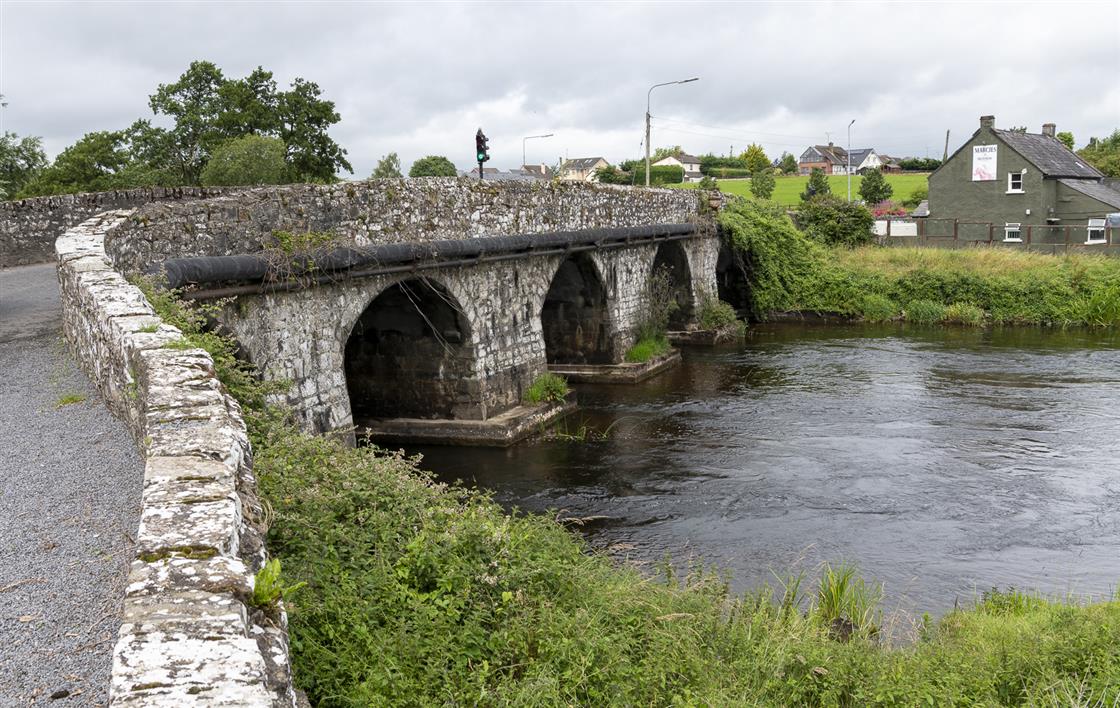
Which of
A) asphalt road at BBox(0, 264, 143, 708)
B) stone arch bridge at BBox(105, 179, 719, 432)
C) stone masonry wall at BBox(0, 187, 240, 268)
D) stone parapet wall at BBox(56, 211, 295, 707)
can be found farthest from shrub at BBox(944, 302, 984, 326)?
stone parapet wall at BBox(56, 211, 295, 707)

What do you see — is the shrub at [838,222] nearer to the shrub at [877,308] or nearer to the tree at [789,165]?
the shrub at [877,308]

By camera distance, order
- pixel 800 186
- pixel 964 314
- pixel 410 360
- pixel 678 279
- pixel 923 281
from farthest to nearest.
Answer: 1. pixel 800 186
2. pixel 923 281
3. pixel 964 314
4. pixel 678 279
5. pixel 410 360

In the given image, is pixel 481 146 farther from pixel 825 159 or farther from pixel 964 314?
pixel 825 159

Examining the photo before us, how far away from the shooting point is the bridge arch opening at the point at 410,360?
15.6m

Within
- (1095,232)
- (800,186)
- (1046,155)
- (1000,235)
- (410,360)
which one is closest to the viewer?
(410,360)

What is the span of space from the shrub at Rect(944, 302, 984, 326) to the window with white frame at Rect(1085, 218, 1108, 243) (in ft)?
27.4

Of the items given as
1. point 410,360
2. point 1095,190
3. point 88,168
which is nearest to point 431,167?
point 88,168

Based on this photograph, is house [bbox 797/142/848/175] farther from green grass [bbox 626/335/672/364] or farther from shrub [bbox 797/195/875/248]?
green grass [bbox 626/335/672/364]

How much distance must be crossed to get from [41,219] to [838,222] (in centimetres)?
2496

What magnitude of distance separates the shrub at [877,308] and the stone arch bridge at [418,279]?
6759 mm

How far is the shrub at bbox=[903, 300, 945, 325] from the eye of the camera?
92.0 feet

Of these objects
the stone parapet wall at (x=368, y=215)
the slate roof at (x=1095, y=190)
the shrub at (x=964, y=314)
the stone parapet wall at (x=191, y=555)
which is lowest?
the shrub at (x=964, y=314)

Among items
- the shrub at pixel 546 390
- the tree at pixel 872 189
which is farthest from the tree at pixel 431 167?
the shrub at pixel 546 390

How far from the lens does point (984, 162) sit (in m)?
36.2
